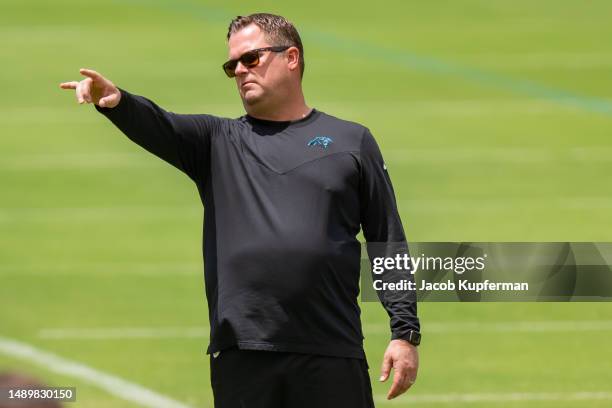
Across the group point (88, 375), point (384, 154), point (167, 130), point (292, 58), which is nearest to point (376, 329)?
point (88, 375)

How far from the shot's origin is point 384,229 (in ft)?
15.9

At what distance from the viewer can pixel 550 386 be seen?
8.68 meters

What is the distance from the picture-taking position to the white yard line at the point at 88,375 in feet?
27.2

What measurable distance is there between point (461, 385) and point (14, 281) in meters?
3.81

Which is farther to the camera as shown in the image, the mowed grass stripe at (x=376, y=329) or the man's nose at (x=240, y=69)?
Result: the mowed grass stripe at (x=376, y=329)

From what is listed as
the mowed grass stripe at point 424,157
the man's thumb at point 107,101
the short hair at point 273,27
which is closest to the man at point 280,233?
the man's thumb at point 107,101

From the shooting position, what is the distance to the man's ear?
16.4 ft

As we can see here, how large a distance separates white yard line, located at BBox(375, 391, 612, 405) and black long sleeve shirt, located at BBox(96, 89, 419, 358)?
11.9 feet

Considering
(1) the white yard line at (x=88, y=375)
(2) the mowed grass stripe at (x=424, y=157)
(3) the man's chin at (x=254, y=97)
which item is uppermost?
(2) the mowed grass stripe at (x=424, y=157)

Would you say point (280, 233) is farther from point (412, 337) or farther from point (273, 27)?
point (273, 27)

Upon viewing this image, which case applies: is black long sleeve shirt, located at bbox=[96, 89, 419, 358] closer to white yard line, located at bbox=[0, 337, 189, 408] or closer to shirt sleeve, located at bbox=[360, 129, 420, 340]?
shirt sleeve, located at bbox=[360, 129, 420, 340]

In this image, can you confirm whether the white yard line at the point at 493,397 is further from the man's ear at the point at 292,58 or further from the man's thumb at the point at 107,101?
the man's thumb at the point at 107,101

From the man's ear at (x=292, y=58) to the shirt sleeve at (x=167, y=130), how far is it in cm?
31

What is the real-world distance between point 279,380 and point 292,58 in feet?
3.54
